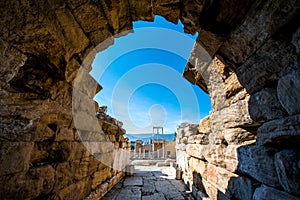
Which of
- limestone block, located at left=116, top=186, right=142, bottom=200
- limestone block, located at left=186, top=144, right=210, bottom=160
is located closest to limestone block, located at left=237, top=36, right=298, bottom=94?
limestone block, located at left=186, top=144, right=210, bottom=160

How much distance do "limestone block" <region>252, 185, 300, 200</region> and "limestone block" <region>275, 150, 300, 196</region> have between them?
36mm

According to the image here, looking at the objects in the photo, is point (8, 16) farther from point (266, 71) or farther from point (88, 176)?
point (88, 176)

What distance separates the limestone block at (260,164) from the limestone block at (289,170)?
0.34 ft

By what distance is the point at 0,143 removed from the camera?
1.15m

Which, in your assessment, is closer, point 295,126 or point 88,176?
point 295,126

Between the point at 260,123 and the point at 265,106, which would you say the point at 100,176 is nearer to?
the point at 260,123

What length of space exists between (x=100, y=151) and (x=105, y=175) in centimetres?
82

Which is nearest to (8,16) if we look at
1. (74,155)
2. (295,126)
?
(74,155)

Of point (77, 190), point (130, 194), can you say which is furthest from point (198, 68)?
point (130, 194)

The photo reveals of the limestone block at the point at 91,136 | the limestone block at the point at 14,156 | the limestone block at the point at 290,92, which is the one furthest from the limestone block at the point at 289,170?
the limestone block at the point at 91,136

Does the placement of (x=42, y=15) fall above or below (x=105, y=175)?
above

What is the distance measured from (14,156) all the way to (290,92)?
7.17 ft

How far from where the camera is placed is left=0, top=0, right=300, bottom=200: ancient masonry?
3.36ft

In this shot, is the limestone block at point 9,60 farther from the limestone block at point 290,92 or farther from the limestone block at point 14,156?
the limestone block at point 290,92
